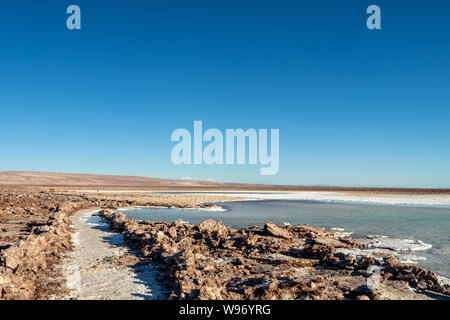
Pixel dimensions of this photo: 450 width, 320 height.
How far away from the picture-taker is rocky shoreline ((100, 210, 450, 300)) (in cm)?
591

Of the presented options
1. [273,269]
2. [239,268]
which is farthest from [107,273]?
[273,269]

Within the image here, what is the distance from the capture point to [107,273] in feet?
23.9

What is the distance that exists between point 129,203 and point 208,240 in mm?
16580

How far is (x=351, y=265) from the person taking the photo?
7.79 meters

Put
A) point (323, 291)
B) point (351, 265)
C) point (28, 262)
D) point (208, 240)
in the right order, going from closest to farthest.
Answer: point (323, 291)
point (28, 262)
point (351, 265)
point (208, 240)

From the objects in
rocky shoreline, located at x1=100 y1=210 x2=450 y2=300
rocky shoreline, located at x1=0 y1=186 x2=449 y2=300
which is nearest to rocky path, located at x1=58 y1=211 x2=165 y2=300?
rocky shoreline, located at x1=0 y1=186 x2=449 y2=300

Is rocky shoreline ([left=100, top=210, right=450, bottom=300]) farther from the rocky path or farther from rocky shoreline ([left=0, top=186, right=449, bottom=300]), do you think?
the rocky path

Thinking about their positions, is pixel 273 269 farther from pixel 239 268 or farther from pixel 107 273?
pixel 107 273

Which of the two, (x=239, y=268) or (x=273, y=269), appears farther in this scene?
(x=273, y=269)

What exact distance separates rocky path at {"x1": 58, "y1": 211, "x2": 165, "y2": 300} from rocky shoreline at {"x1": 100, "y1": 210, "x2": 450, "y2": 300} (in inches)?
16.3

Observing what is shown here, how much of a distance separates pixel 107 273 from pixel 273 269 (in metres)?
3.88

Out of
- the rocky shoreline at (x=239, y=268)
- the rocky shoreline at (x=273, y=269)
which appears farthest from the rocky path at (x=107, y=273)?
the rocky shoreline at (x=273, y=269)
